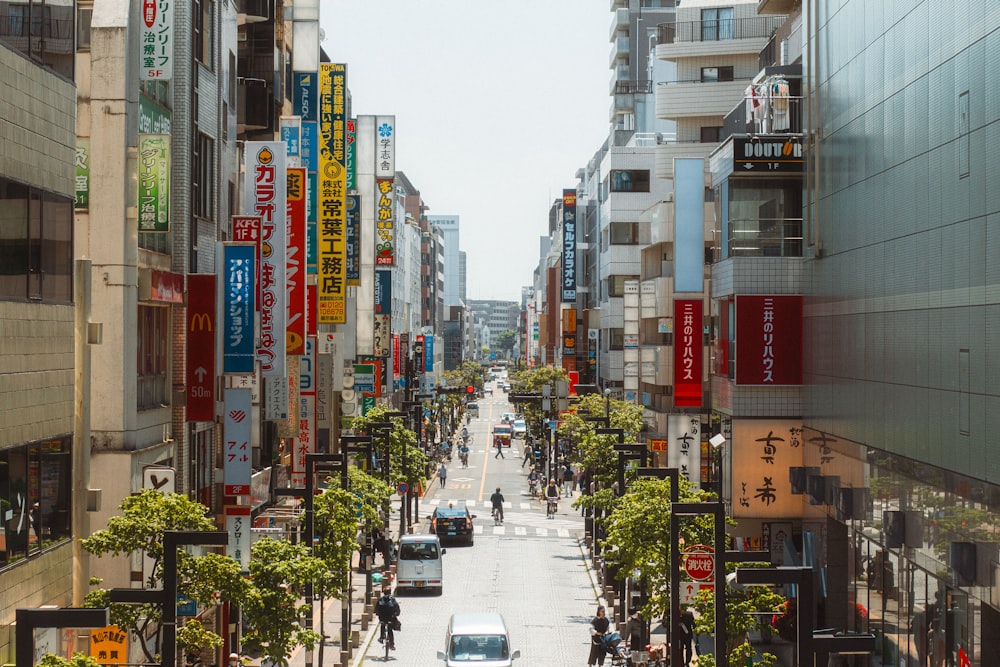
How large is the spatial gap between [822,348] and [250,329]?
15.5 meters

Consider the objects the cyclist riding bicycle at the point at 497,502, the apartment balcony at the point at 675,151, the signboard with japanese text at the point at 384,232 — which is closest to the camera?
the cyclist riding bicycle at the point at 497,502

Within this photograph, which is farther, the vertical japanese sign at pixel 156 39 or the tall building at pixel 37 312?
the vertical japanese sign at pixel 156 39

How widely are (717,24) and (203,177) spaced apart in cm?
4253

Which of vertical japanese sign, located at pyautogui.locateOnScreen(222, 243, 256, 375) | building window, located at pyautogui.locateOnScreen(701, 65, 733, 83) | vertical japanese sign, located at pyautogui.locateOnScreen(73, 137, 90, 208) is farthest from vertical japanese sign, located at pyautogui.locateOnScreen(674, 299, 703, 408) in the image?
building window, located at pyautogui.locateOnScreen(701, 65, 733, 83)

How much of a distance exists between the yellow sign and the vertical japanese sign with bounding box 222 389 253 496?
8407mm

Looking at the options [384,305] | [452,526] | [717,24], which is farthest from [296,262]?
[384,305]

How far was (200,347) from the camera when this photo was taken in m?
30.2

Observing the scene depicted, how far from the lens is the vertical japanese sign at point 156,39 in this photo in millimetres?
26625

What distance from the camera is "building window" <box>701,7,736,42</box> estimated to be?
6856cm

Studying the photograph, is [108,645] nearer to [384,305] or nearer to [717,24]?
[717,24]

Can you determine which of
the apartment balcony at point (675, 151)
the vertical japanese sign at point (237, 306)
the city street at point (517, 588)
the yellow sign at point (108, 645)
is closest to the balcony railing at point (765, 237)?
the city street at point (517, 588)

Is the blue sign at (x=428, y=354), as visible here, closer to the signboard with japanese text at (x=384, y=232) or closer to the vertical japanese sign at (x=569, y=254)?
the vertical japanese sign at (x=569, y=254)

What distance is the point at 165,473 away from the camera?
26.2m

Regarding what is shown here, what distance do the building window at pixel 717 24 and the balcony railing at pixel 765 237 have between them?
30552 millimetres
